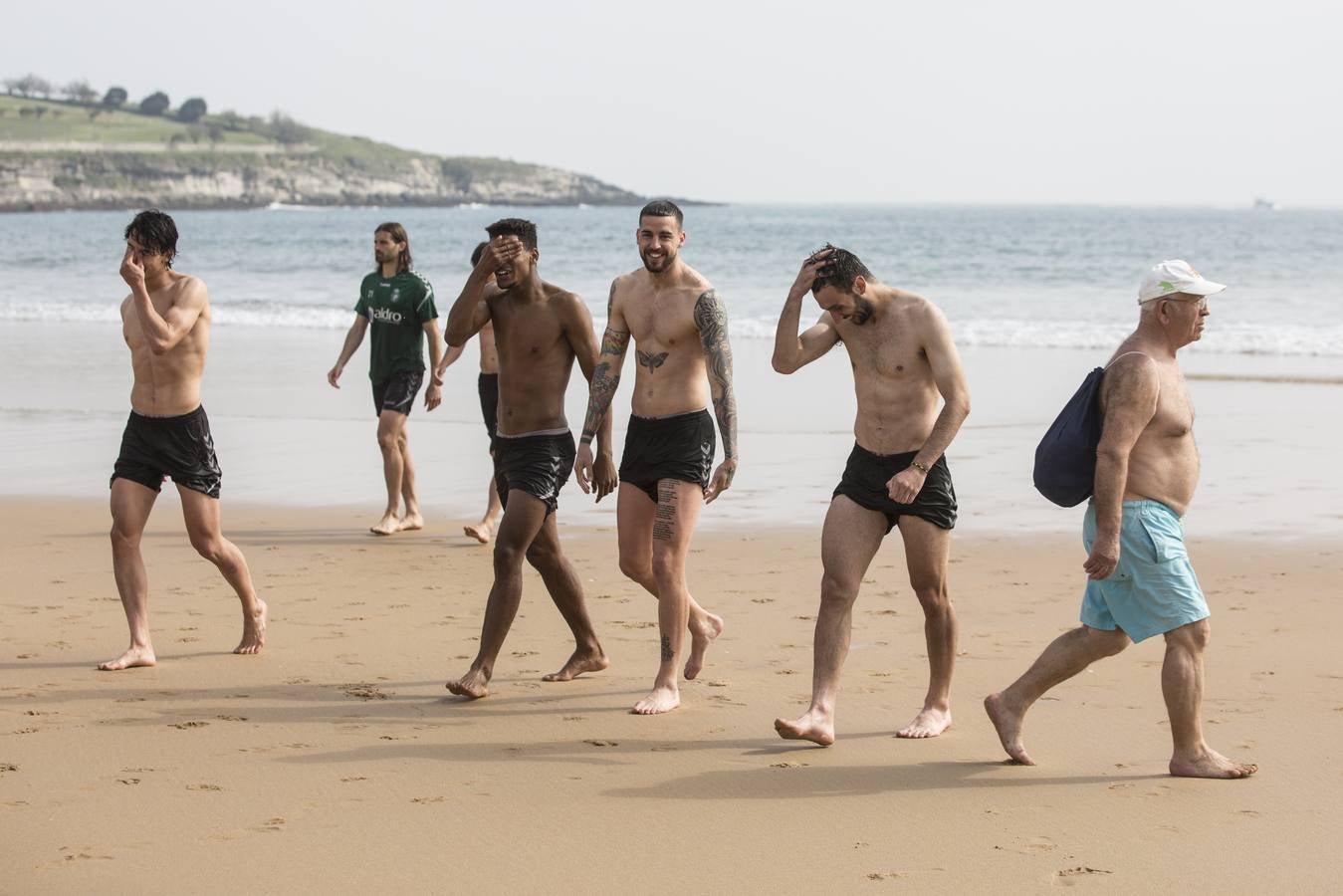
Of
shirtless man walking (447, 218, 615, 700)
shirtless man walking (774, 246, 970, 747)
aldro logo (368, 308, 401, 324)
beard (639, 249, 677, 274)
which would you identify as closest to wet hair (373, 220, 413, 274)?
aldro logo (368, 308, 401, 324)

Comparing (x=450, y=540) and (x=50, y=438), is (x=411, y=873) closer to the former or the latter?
(x=450, y=540)

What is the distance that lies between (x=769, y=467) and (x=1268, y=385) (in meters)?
8.12

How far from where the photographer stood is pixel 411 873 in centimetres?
433

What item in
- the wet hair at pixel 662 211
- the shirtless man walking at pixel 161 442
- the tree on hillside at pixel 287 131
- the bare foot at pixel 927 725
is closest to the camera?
the bare foot at pixel 927 725

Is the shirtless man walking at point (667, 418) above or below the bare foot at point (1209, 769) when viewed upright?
above

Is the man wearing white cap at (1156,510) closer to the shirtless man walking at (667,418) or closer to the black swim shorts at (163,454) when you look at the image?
the shirtless man walking at (667,418)

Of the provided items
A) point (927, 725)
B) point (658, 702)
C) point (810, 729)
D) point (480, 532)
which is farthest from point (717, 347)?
point (480, 532)

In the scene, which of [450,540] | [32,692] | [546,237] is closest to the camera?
[32,692]

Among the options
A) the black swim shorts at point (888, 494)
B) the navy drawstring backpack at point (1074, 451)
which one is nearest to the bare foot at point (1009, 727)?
the black swim shorts at point (888, 494)

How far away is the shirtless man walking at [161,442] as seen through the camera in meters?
6.59

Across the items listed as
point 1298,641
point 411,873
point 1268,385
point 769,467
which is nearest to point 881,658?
point 1298,641

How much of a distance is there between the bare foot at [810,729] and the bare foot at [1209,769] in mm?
1135

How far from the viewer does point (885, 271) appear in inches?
1954

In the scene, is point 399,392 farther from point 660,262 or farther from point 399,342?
point 660,262
